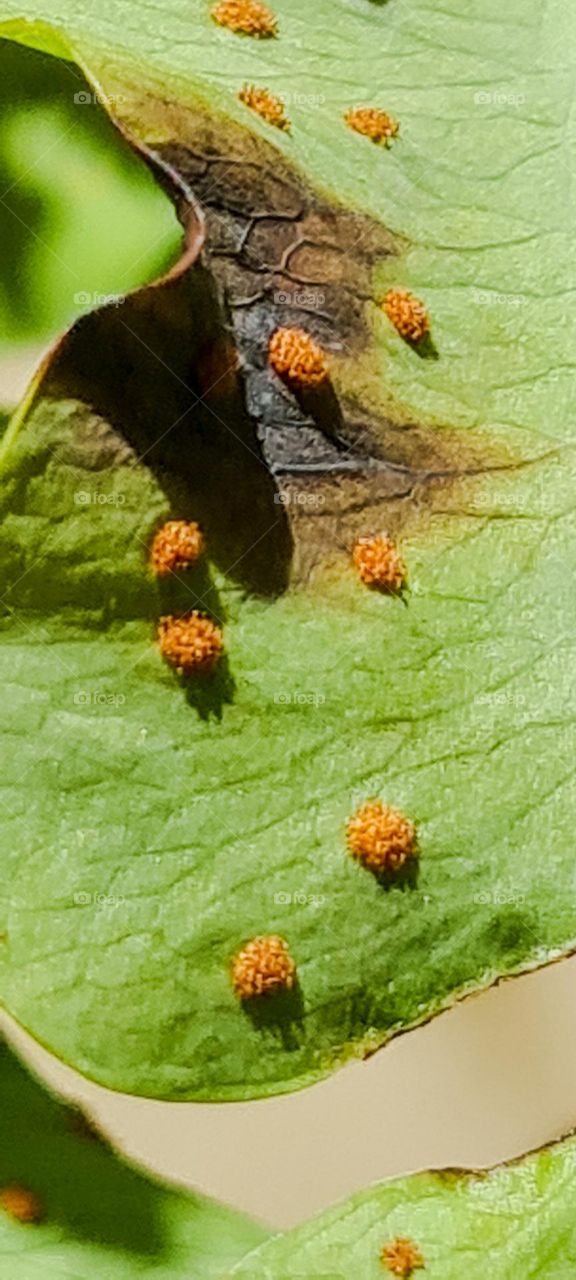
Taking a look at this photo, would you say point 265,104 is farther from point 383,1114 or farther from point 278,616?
point 383,1114

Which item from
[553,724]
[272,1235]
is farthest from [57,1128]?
[553,724]

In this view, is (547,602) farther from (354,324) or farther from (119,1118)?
(119,1118)

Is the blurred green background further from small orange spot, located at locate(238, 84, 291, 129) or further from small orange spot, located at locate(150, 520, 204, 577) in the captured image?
small orange spot, located at locate(150, 520, 204, 577)

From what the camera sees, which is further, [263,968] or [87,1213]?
[87,1213]
